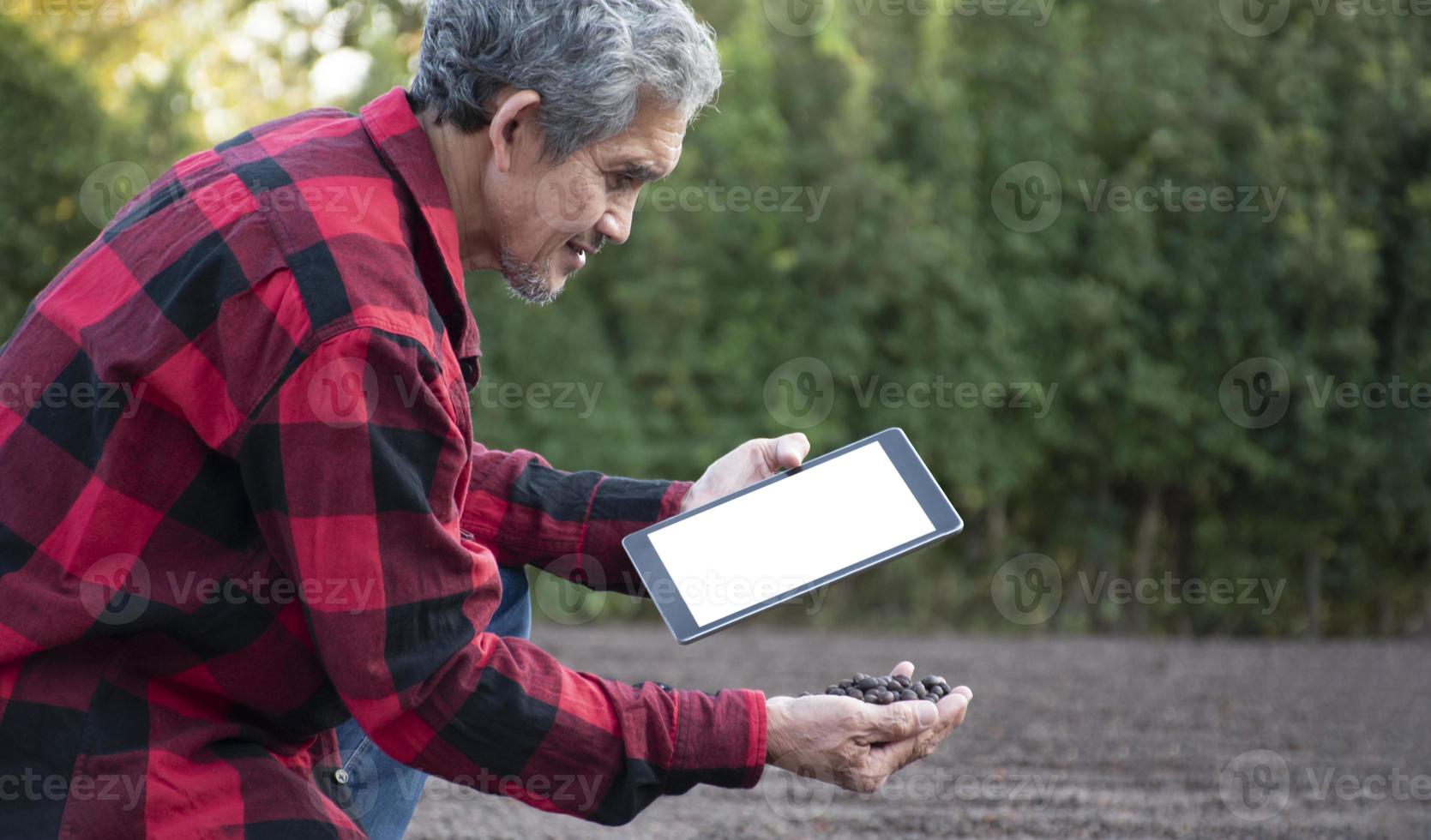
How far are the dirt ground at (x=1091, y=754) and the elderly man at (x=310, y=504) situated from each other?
2.41 m

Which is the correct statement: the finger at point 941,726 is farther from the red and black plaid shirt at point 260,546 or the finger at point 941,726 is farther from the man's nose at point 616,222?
the man's nose at point 616,222

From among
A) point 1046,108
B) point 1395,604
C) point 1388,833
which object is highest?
point 1046,108

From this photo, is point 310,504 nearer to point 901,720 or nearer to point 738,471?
point 901,720

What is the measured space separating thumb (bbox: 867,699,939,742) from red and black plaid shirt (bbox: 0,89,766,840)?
0.57ft

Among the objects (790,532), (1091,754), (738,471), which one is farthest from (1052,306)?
(790,532)

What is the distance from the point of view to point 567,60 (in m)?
1.93

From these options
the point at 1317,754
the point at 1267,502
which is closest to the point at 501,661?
the point at 1317,754

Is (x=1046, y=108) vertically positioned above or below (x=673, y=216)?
above

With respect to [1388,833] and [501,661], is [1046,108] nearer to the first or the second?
[1388,833]

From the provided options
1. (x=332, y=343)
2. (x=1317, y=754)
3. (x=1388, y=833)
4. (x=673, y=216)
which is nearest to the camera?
(x=332, y=343)

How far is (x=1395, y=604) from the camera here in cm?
1477

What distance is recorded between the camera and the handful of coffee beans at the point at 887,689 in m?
2.05

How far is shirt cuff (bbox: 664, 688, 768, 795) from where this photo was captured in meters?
1.90

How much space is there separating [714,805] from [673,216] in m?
9.02
